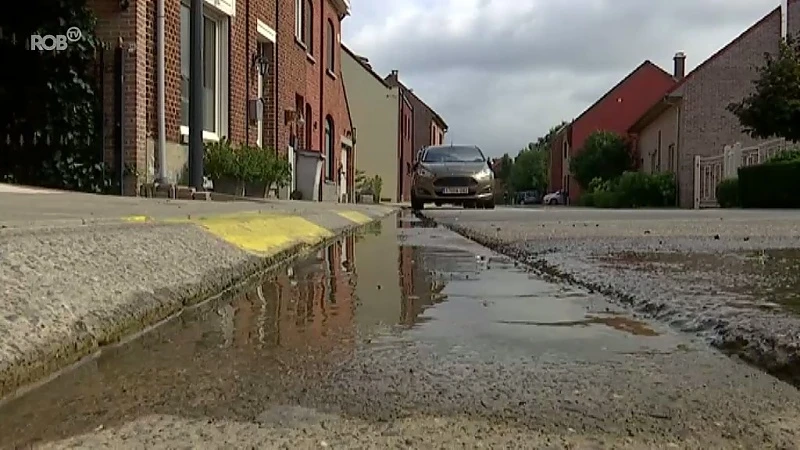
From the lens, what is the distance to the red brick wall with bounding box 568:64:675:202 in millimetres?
52031

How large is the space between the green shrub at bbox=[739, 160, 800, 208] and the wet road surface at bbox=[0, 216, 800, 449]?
16.9 metres

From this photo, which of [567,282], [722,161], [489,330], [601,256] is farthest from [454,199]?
[489,330]

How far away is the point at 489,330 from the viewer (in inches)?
101

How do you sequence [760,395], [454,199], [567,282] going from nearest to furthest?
[760,395], [567,282], [454,199]

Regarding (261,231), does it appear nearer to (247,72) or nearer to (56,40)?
(56,40)

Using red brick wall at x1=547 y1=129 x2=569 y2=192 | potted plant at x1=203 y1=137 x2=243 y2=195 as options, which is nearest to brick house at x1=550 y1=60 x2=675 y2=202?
red brick wall at x1=547 y1=129 x2=569 y2=192

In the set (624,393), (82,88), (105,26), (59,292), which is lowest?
(624,393)

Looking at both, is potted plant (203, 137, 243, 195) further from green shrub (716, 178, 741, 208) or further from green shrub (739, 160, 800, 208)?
green shrub (716, 178, 741, 208)

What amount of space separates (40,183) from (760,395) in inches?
360

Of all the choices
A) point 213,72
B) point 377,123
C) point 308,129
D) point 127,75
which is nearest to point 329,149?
point 308,129

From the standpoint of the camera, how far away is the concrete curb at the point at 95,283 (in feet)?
6.29

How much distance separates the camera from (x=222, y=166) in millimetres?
11406

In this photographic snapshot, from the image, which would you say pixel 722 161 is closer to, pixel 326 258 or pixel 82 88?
pixel 82 88

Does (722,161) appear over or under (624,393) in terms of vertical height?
over
